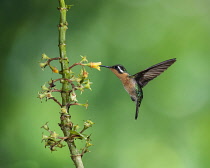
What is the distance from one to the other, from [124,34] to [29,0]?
205cm

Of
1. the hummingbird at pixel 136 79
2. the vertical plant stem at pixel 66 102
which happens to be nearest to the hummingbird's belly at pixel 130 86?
the hummingbird at pixel 136 79

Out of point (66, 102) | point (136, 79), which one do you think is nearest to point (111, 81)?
point (136, 79)

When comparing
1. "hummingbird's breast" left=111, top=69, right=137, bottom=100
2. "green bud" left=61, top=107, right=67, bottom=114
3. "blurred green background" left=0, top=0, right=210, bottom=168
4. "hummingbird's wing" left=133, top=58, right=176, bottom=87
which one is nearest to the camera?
"green bud" left=61, top=107, right=67, bottom=114

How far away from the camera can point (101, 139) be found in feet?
22.7

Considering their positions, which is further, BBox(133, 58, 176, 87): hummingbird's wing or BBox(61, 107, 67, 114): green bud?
BBox(133, 58, 176, 87): hummingbird's wing

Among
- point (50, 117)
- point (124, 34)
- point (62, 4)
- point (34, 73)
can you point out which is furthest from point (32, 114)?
point (62, 4)

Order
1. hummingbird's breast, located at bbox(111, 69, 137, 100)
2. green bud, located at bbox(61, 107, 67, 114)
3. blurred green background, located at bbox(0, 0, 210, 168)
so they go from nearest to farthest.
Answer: green bud, located at bbox(61, 107, 67, 114) < hummingbird's breast, located at bbox(111, 69, 137, 100) < blurred green background, located at bbox(0, 0, 210, 168)

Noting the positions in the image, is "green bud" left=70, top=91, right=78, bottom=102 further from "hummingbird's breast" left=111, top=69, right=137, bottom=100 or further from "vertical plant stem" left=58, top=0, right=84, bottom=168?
"hummingbird's breast" left=111, top=69, right=137, bottom=100

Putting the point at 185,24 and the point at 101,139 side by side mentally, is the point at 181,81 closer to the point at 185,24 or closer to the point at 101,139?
the point at 185,24

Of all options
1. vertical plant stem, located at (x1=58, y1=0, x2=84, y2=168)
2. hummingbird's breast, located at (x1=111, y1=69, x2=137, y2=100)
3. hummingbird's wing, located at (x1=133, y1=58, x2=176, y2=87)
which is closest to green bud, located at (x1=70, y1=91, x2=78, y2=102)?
vertical plant stem, located at (x1=58, y1=0, x2=84, y2=168)

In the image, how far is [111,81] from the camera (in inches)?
293

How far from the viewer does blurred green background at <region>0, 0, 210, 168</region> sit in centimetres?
661

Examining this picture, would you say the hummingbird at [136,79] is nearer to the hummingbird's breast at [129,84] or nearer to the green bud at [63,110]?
the hummingbird's breast at [129,84]

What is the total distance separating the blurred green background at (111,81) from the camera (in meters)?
6.61
